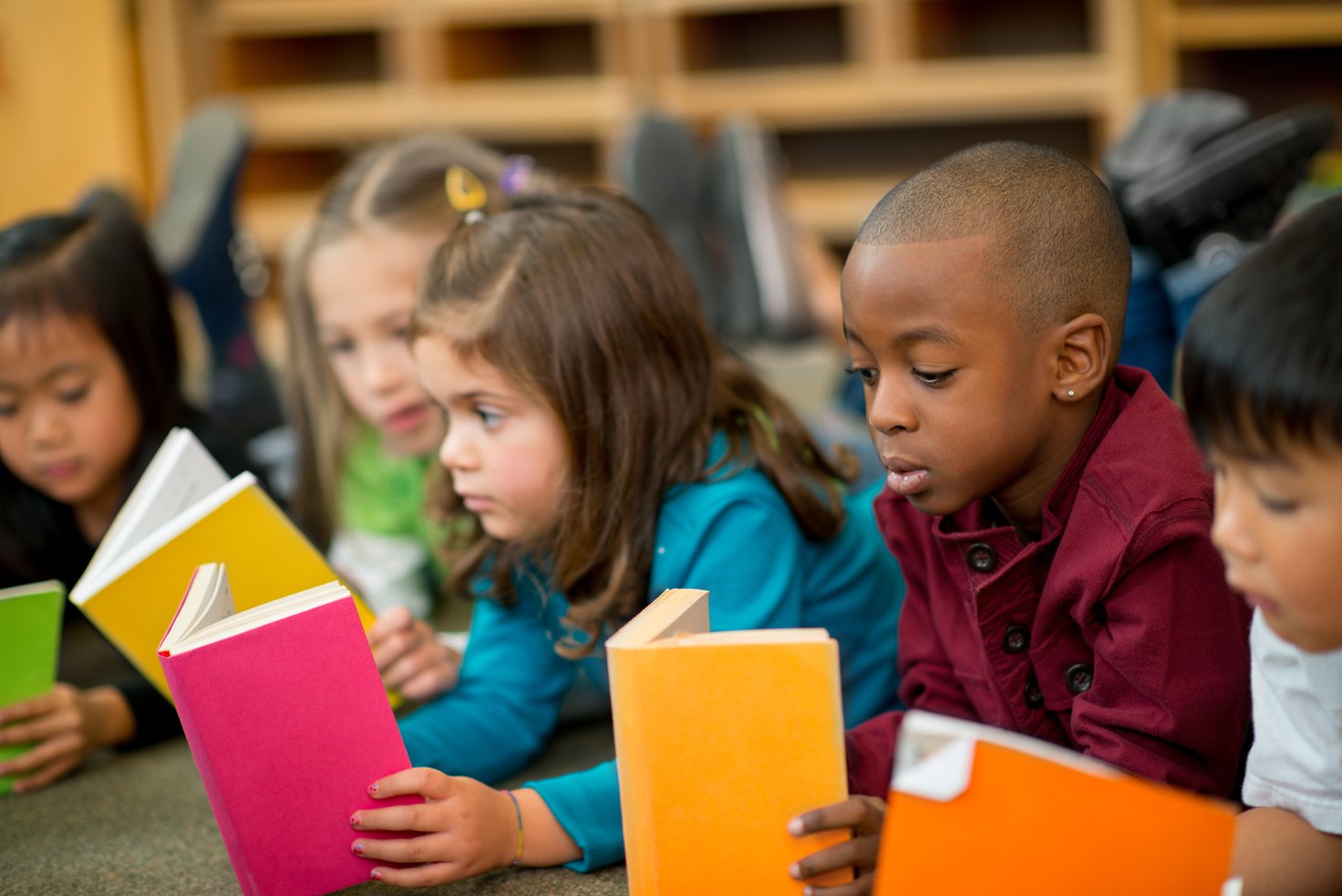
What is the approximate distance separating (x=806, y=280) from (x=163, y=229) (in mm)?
1004

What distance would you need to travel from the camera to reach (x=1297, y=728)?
2.08ft

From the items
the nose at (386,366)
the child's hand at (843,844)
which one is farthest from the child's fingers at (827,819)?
the nose at (386,366)

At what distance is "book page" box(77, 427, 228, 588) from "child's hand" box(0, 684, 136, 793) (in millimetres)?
148

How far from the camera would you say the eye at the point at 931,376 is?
680 mm

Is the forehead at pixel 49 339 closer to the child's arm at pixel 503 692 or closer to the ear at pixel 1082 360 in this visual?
the child's arm at pixel 503 692

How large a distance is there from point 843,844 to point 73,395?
0.84m

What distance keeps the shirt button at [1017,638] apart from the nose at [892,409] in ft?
0.45

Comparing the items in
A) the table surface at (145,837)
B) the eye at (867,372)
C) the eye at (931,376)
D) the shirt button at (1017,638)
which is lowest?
the table surface at (145,837)

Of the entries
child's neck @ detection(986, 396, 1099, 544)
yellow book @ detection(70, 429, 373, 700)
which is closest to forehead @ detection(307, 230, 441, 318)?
yellow book @ detection(70, 429, 373, 700)

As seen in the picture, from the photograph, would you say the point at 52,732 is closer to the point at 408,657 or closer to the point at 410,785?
the point at 408,657

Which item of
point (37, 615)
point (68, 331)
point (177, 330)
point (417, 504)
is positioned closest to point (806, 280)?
point (417, 504)

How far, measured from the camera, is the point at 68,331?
3.76 ft

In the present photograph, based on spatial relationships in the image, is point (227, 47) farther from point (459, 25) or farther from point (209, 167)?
point (209, 167)

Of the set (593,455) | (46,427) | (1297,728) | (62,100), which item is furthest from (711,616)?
(62,100)
